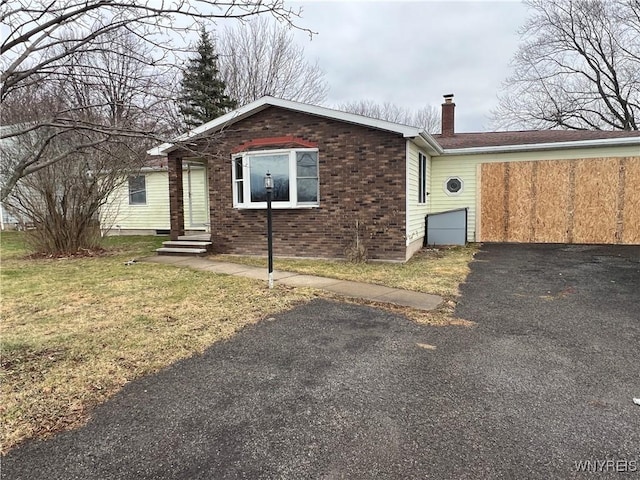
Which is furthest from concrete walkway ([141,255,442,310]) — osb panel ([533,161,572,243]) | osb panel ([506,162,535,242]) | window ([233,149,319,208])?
osb panel ([533,161,572,243])

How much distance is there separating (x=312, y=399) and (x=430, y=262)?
6701 millimetres

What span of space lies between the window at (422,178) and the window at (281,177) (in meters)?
2.86

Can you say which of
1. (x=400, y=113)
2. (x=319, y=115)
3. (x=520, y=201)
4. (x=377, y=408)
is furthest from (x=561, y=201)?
(x=400, y=113)

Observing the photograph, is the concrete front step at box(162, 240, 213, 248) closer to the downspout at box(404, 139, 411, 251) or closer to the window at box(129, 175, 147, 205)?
the downspout at box(404, 139, 411, 251)

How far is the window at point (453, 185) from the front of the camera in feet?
42.1

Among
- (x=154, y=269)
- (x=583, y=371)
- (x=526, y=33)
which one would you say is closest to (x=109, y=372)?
(x=583, y=371)

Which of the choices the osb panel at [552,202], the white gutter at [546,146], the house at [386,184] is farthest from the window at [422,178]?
the osb panel at [552,202]

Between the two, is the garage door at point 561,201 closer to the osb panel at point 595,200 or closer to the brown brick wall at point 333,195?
the osb panel at point 595,200

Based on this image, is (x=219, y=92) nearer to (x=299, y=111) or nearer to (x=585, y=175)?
Answer: (x=299, y=111)

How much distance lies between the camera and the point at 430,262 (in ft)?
30.1

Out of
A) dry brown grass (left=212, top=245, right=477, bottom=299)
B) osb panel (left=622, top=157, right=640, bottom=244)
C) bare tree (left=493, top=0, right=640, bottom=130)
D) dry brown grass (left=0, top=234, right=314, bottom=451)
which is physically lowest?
dry brown grass (left=0, top=234, right=314, bottom=451)

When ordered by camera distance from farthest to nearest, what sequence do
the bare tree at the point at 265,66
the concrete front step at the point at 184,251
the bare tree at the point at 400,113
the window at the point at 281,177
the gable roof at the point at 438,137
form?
the bare tree at the point at 400,113 < the bare tree at the point at 265,66 < the concrete front step at the point at 184,251 < the window at the point at 281,177 < the gable roof at the point at 438,137

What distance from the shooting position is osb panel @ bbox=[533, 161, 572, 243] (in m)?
11.9

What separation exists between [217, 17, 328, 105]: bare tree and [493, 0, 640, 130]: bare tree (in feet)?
40.8
